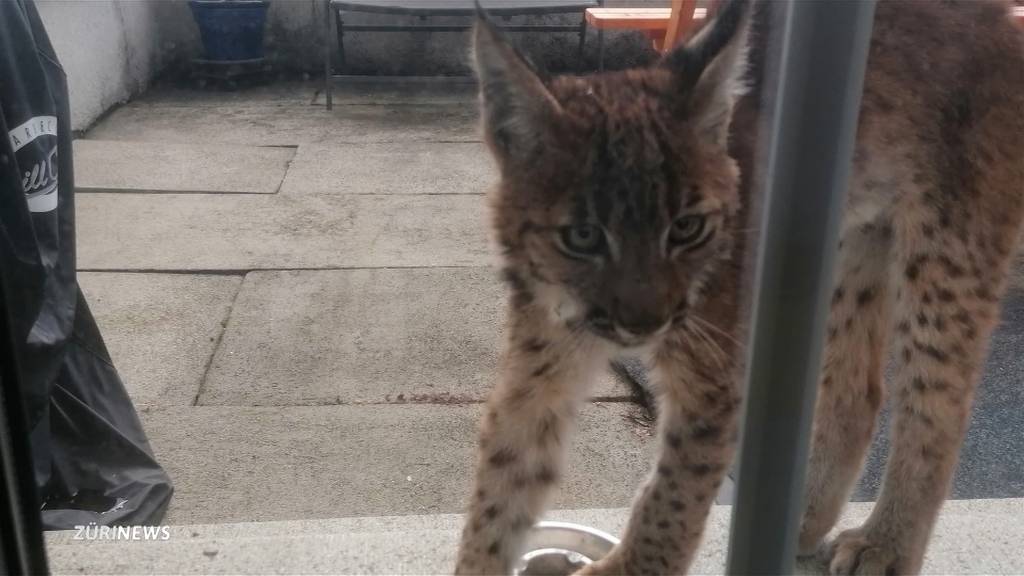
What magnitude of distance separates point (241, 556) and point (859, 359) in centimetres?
151

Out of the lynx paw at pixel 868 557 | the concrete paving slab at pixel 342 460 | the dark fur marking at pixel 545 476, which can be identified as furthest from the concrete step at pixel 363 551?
the concrete paving slab at pixel 342 460

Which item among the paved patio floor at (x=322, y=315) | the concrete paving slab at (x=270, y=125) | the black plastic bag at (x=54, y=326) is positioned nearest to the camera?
the black plastic bag at (x=54, y=326)

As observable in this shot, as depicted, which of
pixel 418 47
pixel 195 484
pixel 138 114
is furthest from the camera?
pixel 138 114

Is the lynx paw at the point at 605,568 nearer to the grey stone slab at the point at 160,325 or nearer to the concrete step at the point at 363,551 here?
the concrete step at the point at 363,551

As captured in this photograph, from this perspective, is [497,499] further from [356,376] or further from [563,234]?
[356,376]

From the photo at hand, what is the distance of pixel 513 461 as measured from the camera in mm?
2107

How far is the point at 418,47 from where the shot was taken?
389cm

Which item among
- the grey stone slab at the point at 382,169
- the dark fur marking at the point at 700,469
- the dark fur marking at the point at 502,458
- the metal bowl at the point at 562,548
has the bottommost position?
the grey stone slab at the point at 382,169

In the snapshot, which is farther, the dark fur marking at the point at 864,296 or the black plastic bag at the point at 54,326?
the black plastic bag at the point at 54,326

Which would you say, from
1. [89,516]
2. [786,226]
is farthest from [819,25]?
Answer: [89,516]

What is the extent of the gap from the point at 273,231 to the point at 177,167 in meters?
1.23

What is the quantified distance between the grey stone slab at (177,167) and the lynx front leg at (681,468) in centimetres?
418

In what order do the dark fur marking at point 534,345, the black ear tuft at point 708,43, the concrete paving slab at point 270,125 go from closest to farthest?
the black ear tuft at point 708,43
the dark fur marking at point 534,345
the concrete paving slab at point 270,125

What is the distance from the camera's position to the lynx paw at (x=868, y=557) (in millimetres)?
2215
